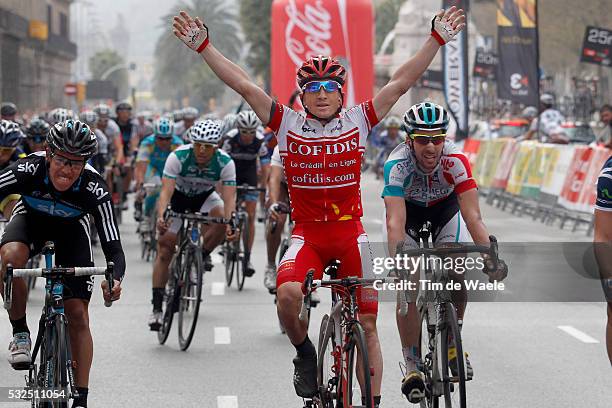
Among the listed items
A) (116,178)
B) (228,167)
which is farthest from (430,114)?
(116,178)

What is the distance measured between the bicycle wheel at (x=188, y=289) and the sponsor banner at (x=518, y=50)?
20.3m

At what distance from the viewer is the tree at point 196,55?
13350cm

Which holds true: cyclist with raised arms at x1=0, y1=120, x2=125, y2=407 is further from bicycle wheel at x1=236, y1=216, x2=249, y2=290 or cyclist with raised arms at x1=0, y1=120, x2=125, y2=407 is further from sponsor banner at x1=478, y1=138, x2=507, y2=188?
sponsor banner at x1=478, y1=138, x2=507, y2=188

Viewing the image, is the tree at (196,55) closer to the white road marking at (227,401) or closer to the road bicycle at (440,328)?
the white road marking at (227,401)

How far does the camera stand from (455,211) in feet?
28.2

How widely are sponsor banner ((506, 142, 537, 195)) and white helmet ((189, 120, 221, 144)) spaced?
575 inches

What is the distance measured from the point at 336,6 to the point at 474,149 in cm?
486

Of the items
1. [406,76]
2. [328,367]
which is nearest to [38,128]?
[406,76]

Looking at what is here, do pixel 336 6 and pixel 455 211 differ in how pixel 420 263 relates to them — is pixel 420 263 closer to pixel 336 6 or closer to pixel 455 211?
pixel 455 211

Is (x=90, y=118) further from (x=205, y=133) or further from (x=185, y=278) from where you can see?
(x=185, y=278)

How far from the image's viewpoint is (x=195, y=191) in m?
12.4

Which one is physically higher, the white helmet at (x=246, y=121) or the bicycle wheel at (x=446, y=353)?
the white helmet at (x=246, y=121)

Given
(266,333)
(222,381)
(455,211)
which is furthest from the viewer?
(266,333)

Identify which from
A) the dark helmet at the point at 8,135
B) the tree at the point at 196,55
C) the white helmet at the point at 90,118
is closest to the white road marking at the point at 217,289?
the dark helmet at the point at 8,135
